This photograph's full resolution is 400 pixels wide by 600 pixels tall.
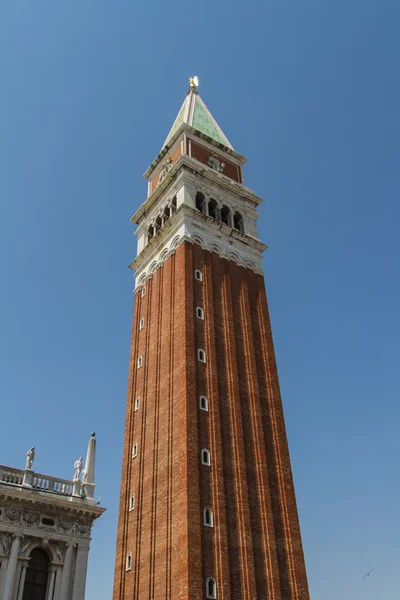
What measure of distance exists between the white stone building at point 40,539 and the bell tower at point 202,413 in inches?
277

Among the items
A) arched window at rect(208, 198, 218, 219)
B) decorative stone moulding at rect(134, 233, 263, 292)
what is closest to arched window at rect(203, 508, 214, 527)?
decorative stone moulding at rect(134, 233, 263, 292)

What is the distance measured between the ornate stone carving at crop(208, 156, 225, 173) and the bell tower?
138 mm

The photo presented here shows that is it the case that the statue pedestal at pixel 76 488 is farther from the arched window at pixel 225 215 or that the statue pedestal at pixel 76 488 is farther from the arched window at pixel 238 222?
the arched window at pixel 238 222

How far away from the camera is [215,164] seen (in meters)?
55.8

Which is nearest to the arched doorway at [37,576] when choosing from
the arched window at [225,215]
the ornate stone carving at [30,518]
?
the ornate stone carving at [30,518]

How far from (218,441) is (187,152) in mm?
27984

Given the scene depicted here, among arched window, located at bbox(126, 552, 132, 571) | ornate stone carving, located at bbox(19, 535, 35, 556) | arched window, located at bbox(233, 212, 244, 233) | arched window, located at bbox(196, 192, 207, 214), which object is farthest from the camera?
arched window, located at bbox(233, 212, 244, 233)

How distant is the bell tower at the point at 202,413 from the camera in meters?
33.1

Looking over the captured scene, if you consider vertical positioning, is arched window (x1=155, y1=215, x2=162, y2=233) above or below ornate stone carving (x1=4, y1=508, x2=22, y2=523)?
above

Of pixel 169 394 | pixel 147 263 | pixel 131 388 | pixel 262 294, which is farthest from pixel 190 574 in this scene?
pixel 147 263

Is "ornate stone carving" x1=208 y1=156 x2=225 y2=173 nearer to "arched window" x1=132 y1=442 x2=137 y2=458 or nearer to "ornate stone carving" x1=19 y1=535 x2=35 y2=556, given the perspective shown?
"arched window" x1=132 y1=442 x2=137 y2=458

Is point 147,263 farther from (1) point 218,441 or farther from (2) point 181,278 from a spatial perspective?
(1) point 218,441

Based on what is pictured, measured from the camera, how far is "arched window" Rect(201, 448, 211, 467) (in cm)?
3544

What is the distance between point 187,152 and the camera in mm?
53469
